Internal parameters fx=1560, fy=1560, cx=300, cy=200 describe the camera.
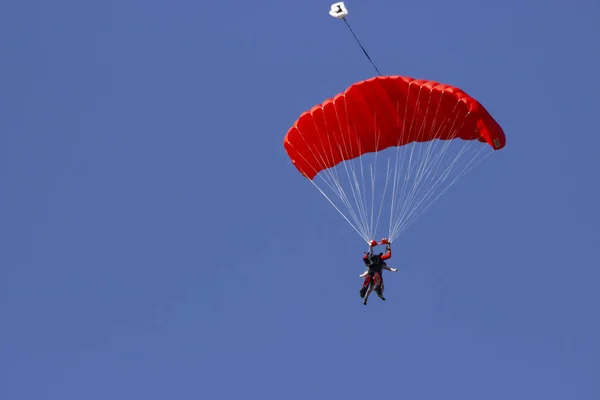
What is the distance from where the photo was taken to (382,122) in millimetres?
28578

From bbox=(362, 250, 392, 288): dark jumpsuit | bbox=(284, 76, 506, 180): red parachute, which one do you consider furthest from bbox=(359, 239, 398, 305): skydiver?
bbox=(284, 76, 506, 180): red parachute

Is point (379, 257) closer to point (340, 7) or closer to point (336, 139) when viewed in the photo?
point (336, 139)

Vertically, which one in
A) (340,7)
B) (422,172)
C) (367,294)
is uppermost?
(340,7)

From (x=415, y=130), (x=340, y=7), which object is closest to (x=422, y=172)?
(x=415, y=130)

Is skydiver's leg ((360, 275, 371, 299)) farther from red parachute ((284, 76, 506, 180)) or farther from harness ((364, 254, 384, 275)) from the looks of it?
red parachute ((284, 76, 506, 180))

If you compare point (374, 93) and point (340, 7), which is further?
point (374, 93)

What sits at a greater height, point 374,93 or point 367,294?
point 374,93

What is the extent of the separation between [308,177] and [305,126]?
1.11 m

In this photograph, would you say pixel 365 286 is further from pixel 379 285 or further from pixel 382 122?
pixel 382 122

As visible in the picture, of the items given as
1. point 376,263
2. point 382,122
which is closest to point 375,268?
point 376,263

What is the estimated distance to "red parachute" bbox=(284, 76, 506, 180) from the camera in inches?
1084

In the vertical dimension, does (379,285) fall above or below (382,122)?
below

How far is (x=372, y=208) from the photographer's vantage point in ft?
88.0

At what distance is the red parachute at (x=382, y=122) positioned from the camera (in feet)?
90.3
